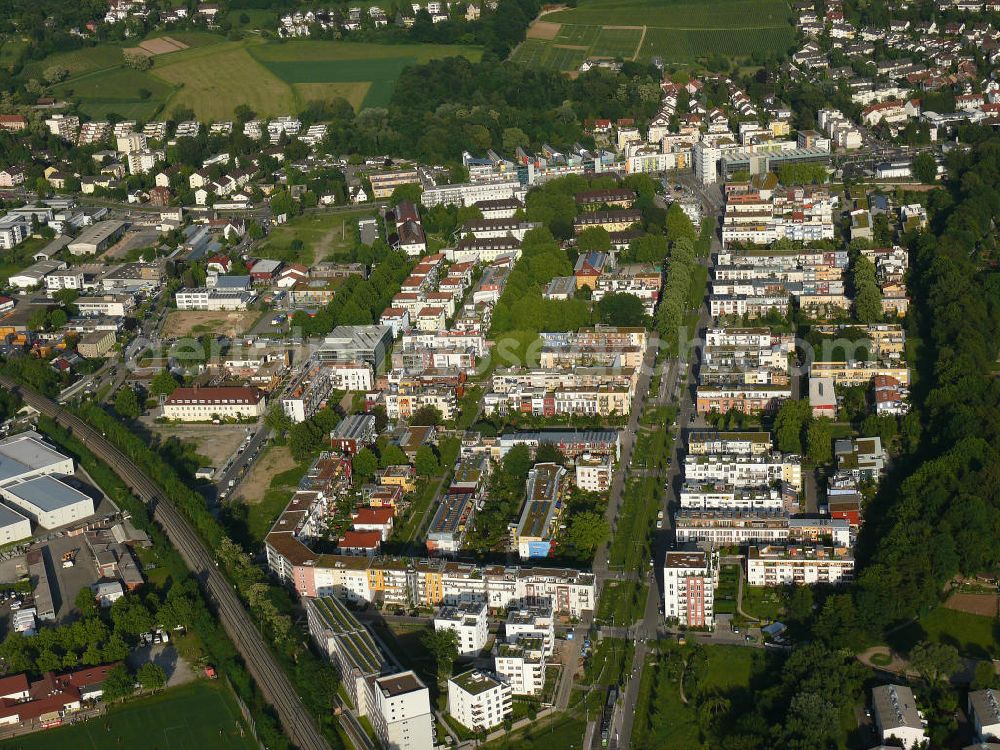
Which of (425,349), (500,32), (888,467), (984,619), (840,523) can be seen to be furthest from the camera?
(500,32)

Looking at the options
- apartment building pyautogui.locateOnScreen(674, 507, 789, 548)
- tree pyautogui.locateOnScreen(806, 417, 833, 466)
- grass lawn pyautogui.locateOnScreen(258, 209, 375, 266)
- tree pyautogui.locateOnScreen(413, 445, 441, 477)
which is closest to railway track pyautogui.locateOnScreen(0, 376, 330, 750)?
tree pyautogui.locateOnScreen(413, 445, 441, 477)

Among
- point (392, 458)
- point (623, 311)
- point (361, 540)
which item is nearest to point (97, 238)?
point (623, 311)

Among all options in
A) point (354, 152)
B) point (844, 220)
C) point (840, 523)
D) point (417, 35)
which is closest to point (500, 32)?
point (417, 35)

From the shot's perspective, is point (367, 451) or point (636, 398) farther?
point (636, 398)

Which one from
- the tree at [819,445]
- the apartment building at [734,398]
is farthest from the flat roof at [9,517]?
the tree at [819,445]

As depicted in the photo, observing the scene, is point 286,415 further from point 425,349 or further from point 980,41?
point 980,41

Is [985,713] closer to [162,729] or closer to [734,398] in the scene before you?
[734,398]
